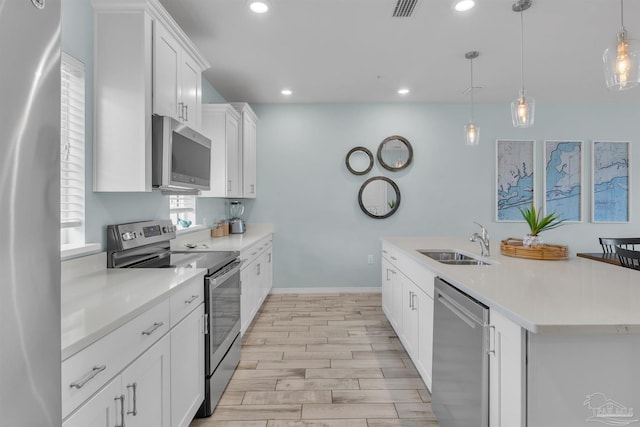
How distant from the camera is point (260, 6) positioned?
2.37m

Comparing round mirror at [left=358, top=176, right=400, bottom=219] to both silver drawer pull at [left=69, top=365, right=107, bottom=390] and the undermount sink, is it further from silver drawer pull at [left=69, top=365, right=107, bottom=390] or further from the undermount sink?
silver drawer pull at [left=69, top=365, right=107, bottom=390]

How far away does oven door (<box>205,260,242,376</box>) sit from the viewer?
1967 millimetres

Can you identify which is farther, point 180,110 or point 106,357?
point 180,110

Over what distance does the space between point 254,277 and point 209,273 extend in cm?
151

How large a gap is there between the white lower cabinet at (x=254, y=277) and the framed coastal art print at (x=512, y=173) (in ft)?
10.7

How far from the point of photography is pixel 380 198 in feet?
15.7

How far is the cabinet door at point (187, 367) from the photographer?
1.59 m

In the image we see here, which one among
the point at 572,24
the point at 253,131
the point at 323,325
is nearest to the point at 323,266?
the point at 323,325

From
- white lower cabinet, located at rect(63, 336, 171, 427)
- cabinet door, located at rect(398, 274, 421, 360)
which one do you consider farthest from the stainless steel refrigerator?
cabinet door, located at rect(398, 274, 421, 360)

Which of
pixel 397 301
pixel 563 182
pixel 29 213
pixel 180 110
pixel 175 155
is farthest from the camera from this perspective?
pixel 563 182

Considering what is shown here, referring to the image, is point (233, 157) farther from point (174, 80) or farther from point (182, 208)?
point (174, 80)

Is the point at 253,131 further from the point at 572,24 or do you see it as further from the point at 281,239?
the point at 572,24

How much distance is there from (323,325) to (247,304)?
0.84 metres

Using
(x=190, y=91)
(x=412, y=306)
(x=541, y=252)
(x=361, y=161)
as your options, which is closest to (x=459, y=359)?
(x=412, y=306)
